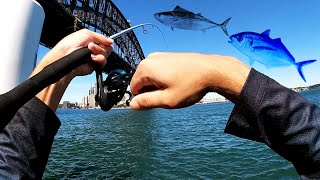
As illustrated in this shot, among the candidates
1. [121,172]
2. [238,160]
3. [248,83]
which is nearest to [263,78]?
[248,83]

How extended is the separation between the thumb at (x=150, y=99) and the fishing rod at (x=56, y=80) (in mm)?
420

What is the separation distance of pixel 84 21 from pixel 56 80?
46.6 metres

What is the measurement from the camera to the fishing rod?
1045 mm

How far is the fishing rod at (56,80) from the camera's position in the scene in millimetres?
1045

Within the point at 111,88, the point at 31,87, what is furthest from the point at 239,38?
the point at 31,87

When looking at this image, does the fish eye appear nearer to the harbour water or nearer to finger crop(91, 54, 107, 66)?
finger crop(91, 54, 107, 66)

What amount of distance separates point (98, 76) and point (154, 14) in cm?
456

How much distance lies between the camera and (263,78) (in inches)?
37.7

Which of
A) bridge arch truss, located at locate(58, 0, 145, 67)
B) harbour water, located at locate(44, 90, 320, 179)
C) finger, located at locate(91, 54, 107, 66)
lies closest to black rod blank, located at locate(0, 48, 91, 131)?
finger, located at locate(91, 54, 107, 66)

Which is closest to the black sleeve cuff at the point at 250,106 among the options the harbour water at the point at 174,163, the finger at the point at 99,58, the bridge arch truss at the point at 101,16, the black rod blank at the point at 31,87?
the black rod blank at the point at 31,87

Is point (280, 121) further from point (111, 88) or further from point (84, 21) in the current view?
point (84, 21)

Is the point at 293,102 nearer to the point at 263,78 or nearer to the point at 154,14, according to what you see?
the point at 263,78

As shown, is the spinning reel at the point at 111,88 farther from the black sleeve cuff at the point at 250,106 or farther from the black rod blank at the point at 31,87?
the black sleeve cuff at the point at 250,106

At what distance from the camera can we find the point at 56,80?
1.28 m
